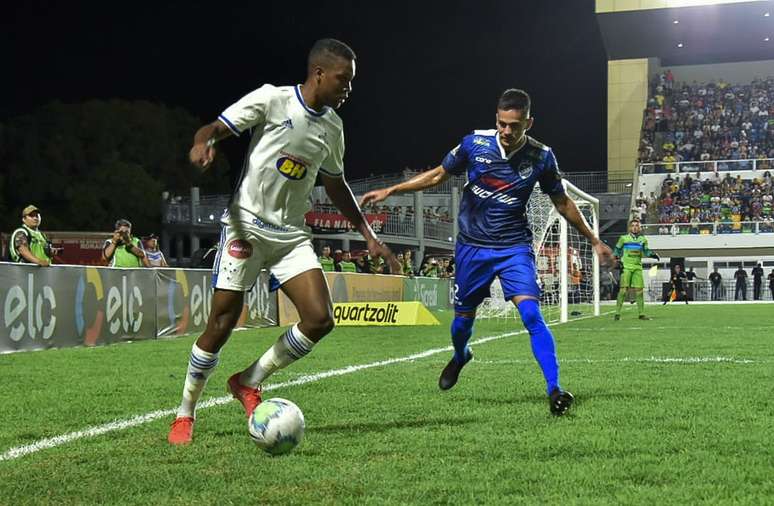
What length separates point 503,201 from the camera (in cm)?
622

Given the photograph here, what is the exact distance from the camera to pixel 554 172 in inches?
244

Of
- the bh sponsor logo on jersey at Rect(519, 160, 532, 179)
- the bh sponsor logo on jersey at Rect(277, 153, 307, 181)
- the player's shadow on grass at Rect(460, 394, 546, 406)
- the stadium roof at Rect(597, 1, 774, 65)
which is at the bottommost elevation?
the player's shadow on grass at Rect(460, 394, 546, 406)

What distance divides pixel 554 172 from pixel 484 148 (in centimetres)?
50

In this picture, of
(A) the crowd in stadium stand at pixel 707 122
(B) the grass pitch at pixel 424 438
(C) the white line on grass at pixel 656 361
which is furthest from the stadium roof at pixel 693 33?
(B) the grass pitch at pixel 424 438

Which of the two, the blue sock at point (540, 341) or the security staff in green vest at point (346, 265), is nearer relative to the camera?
the blue sock at point (540, 341)

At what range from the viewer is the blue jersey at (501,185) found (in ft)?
20.2

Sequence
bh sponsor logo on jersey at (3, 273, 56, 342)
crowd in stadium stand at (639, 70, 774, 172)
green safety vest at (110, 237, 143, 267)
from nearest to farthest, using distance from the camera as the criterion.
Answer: bh sponsor logo on jersey at (3, 273, 56, 342) < green safety vest at (110, 237, 143, 267) < crowd in stadium stand at (639, 70, 774, 172)

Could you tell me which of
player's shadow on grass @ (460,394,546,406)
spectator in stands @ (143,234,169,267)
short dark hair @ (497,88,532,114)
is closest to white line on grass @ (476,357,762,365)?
player's shadow on grass @ (460,394,546,406)

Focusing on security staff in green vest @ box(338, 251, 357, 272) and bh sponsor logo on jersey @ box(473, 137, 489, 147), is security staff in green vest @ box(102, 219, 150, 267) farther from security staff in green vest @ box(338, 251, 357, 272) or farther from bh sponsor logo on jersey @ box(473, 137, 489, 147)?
bh sponsor logo on jersey @ box(473, 137, 489, 147)

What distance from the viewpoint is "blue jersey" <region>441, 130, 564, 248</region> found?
6.17 meters

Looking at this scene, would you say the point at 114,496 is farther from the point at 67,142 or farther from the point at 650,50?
the point at 650,50

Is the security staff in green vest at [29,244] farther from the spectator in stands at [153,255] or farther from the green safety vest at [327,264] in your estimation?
the green safety vest at [327,264]

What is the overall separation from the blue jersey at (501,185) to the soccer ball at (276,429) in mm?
2350

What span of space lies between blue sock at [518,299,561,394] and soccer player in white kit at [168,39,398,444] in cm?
137
